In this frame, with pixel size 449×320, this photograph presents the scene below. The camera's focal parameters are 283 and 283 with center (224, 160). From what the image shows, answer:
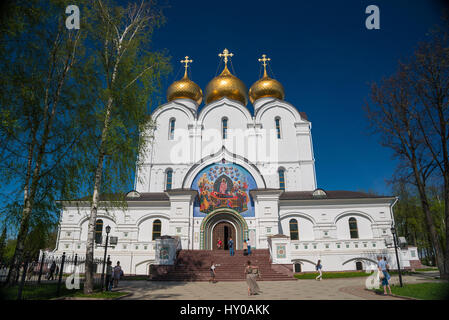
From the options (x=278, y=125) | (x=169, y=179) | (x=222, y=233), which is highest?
(x=278, y=125)

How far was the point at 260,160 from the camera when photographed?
93.5 ft

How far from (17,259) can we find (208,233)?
45.3 feet

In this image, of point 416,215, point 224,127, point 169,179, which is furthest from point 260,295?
point 416,215

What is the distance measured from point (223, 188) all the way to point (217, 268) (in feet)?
21.9

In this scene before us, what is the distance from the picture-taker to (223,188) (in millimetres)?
22000

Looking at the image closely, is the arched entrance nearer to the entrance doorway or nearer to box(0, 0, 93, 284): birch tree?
the entrance doorway

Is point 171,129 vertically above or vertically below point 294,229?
above

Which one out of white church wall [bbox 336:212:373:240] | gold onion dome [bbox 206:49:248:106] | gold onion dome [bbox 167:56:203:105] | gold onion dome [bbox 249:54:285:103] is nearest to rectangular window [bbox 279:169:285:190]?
white church wall [bbox 336:212:373:240]

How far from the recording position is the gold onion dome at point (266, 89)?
1300 inches

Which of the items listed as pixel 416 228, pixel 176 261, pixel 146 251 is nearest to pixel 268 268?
pixel 176 261

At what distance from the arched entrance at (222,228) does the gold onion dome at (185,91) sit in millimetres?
16841

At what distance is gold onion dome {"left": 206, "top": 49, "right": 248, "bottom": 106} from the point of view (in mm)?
32125

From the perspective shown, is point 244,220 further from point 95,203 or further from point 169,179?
point 95,203
